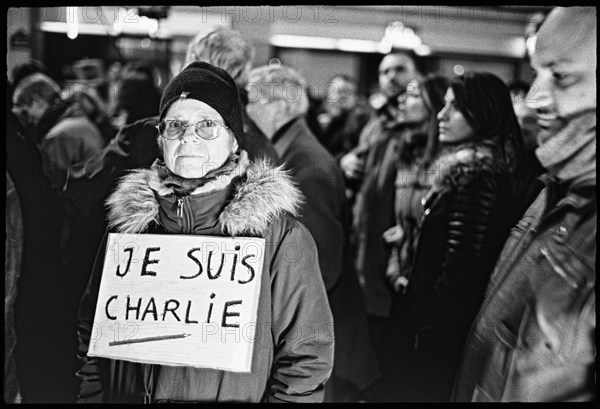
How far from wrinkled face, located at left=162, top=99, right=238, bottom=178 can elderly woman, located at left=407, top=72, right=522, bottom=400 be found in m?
0.98

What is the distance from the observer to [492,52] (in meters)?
3.98

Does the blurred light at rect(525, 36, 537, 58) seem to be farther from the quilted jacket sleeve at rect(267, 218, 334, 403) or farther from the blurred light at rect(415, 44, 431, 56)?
the blurred light at rect(415, 44, 431, 56)

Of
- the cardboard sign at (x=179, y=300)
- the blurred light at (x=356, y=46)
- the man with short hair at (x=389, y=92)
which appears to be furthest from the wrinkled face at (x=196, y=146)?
the blurred light at (x=356, y=46)

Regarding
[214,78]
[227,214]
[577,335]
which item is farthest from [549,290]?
[214,78]

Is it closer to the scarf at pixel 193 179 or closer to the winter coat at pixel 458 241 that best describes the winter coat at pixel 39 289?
the scarf at pixel 193 179

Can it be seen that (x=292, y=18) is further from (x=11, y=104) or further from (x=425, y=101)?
(x=11, y=104)

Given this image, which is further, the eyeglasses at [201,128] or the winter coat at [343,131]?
the winter coat at [343,131]

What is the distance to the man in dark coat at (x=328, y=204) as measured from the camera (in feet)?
9.67

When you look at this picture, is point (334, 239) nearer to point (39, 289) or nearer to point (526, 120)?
point (526, 120)

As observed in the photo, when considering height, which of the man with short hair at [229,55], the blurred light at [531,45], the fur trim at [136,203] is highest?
the blurred light at [531,45]

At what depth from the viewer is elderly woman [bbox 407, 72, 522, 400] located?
111 inches

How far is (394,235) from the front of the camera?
11.4 feet

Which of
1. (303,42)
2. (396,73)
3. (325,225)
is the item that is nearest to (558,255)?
(325,225)

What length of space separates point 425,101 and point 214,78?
1164 mm
